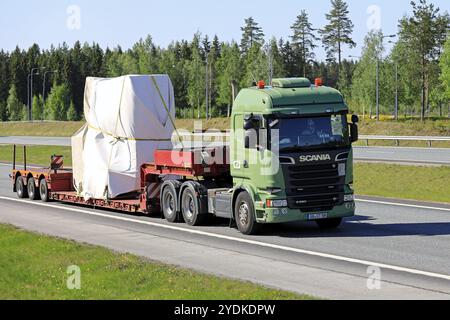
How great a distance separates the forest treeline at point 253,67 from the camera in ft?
317

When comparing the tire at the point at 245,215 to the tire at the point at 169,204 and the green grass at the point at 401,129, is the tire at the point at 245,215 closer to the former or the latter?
the tire at the point at 169,204

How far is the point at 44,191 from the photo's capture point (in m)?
25.4

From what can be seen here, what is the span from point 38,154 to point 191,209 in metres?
39.3

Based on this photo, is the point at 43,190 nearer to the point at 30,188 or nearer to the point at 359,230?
the point at 30,188

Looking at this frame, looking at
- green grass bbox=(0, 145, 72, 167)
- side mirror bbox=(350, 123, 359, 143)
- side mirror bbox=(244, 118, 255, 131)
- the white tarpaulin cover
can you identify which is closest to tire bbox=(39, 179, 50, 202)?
the white tarpaulin cover

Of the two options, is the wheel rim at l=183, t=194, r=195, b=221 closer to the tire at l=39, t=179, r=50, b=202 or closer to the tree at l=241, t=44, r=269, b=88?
the tire at l=39, t=179, r=50, b=202

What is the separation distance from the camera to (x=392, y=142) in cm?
5584

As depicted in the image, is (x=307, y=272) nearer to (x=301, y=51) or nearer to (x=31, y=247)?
(x=31, y=247)

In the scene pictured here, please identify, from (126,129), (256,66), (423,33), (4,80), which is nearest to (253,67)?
(256,66)

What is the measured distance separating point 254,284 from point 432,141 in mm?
44537

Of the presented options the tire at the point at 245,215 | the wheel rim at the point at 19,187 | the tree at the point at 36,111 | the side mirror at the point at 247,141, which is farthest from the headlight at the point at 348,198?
the tree at the point at 36,111

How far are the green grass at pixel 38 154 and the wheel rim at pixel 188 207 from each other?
2856cm

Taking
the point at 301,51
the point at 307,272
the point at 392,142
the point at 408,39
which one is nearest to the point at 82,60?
the point at 301,51
